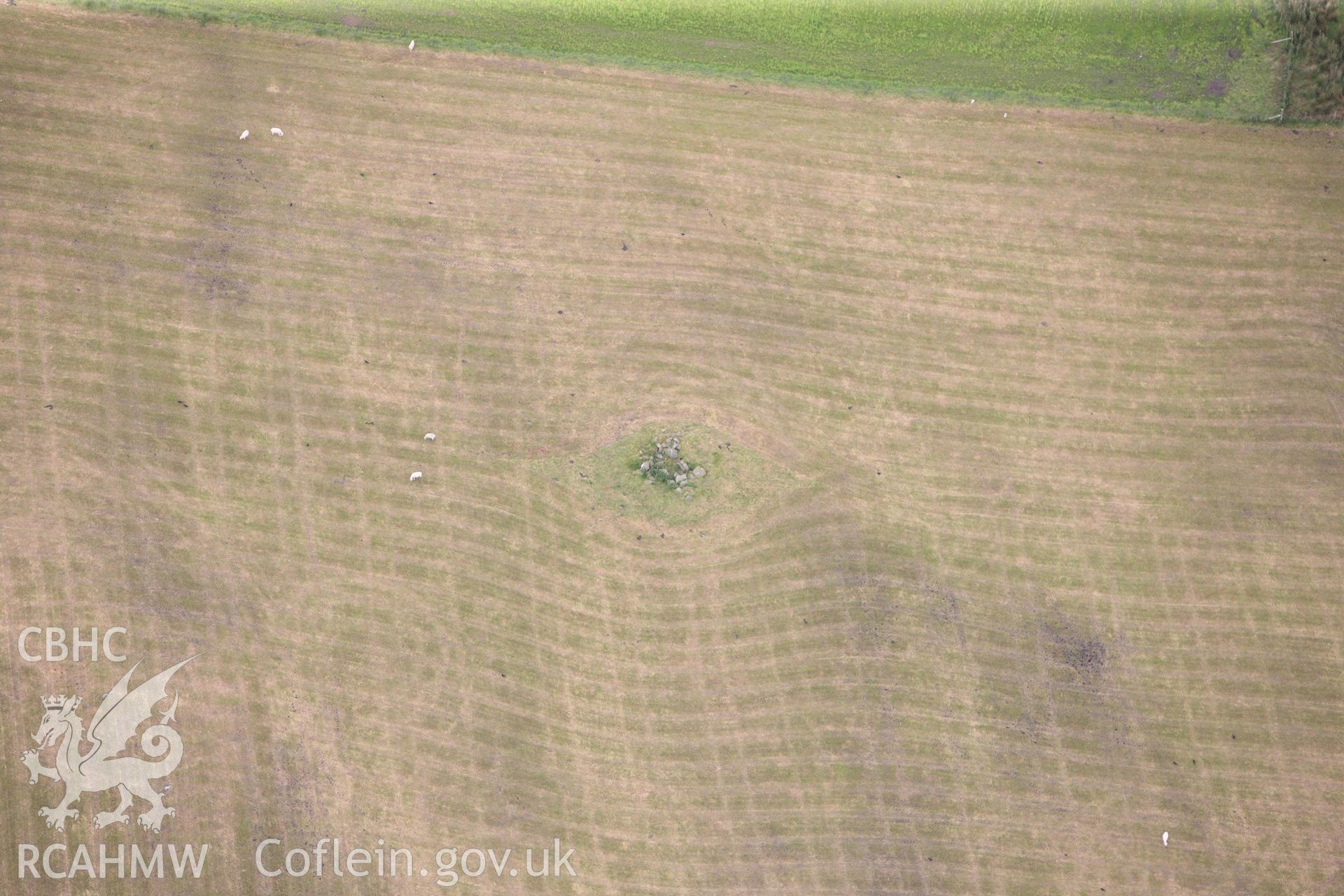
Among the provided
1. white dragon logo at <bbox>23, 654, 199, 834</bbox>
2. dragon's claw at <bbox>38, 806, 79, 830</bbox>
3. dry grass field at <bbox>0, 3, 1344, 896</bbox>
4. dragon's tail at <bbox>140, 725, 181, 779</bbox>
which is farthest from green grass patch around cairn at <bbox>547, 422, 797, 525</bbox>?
dragon's claw at <bbox>38, 806, 79, 830</bbox>

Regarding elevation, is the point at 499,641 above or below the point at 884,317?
below

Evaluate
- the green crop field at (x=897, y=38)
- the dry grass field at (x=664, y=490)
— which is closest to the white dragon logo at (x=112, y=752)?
the dry grass field at (x=664, y=490)

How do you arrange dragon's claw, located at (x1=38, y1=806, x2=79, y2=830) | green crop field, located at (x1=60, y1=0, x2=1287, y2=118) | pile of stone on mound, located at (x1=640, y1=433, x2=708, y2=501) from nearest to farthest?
dragon's claw, located at (x1=38, y1=806, x2=79, y2=830)
pile of stone on mound, located at (x1=640, y1=433, x2=708, y2=501)
green crop field, located at (x1=60, y1=0, x2=1287, y2=118)

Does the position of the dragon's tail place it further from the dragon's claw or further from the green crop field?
the green crop field

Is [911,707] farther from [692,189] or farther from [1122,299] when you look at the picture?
[692,189]

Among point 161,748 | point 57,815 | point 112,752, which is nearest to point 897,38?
point 161,748

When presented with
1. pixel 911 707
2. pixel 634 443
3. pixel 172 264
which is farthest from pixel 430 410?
pixel 911 707

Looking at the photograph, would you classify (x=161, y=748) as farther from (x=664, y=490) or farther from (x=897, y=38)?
(x=897, y=38)
